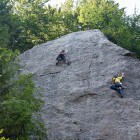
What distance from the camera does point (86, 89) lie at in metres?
21.9

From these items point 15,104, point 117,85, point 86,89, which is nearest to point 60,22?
point 86,89

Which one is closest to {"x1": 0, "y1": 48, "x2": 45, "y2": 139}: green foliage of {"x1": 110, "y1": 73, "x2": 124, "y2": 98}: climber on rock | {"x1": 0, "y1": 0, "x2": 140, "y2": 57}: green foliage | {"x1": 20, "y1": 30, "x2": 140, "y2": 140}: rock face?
{"x1": 20, "y1": 30, "x2": 140, "y2": 140}: rock face

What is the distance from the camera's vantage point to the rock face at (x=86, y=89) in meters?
18.8

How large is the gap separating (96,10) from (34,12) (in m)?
7.65

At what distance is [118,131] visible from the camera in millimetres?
18156

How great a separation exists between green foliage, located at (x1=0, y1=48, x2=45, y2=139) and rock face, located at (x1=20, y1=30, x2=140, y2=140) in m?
2.54

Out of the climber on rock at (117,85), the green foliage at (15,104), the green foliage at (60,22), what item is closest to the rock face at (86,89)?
the climber on rock at (117,85)

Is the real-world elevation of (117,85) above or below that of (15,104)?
below

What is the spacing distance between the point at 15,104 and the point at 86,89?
7163mm

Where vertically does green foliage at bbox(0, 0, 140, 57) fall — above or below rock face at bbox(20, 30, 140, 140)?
above

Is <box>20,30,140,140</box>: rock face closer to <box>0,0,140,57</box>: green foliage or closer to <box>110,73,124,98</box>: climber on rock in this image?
<box>110,73,124,98</box>: climber on rock

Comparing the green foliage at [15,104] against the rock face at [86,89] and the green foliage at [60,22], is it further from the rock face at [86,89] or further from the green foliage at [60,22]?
the green foliage at [60,22]

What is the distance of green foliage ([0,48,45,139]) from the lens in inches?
614

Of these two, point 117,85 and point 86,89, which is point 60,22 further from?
point 117,85
